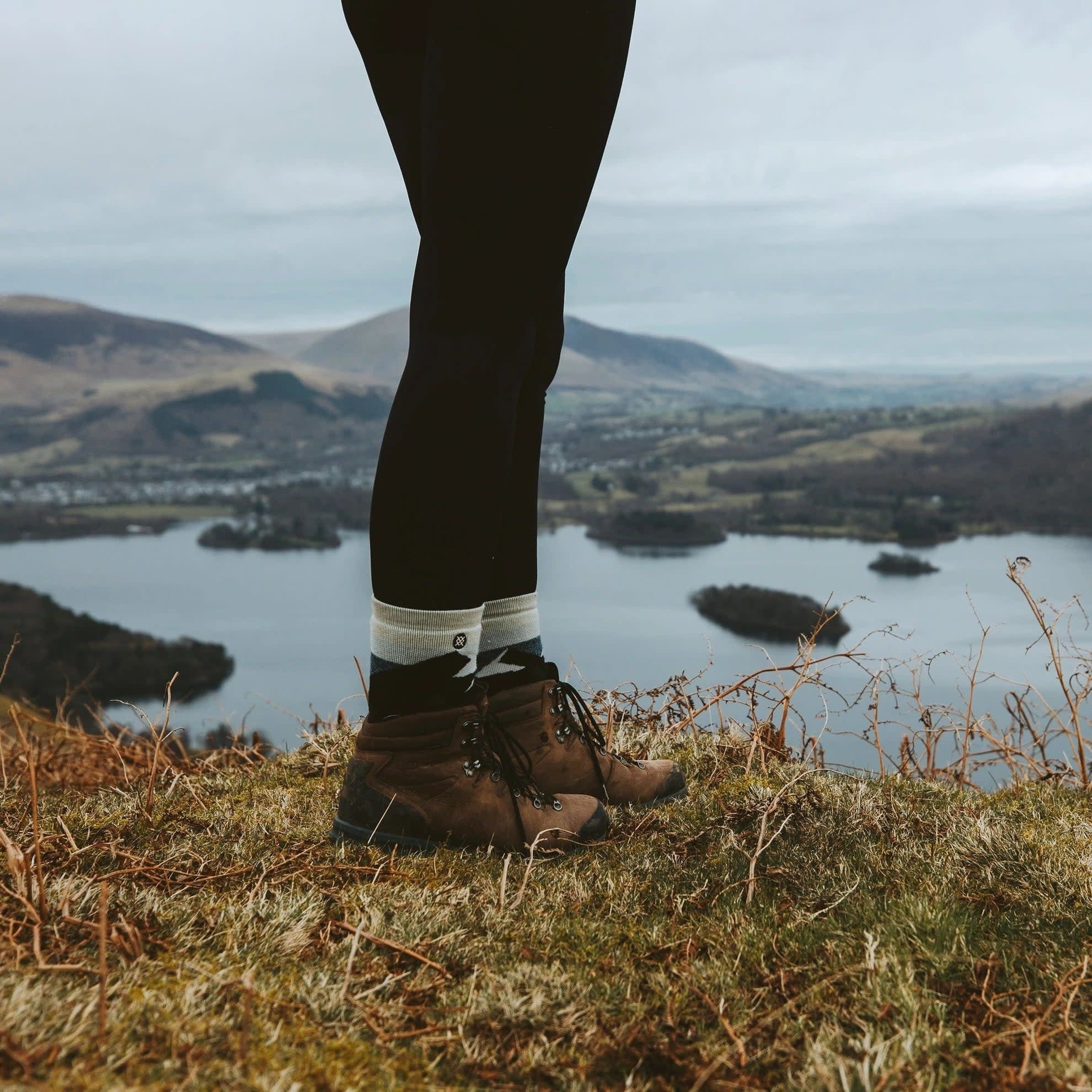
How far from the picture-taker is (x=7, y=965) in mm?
1152

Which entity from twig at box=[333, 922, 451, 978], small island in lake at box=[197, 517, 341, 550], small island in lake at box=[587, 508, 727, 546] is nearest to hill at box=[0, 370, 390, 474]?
small island in lake at box=[197, 517, 341, 550]

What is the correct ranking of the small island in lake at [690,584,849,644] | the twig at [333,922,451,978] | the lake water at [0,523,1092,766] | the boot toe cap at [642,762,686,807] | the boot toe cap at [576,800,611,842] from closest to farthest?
the twig at [333,922,451,978] < the boot toe cap at [576,800,611,842] < the boot toe cap at [642,762,686,807] < the lake water at [0,523,1092,766] < the small island in lake at [690,584,849,644]

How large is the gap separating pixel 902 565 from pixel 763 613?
18072 millimetres

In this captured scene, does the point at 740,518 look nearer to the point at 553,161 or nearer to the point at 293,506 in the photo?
the point at 293,506

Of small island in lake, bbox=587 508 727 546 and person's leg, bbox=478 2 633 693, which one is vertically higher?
person's leg, bbox=478 2 633 693

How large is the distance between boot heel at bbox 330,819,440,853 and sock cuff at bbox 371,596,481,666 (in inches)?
13.9

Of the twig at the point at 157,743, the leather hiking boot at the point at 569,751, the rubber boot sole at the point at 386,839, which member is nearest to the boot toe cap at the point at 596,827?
the rubber boot sole at the point at 386,839

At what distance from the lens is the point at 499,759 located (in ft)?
6.21

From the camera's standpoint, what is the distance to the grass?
1.06m

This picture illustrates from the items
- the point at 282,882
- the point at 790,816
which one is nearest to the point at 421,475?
the point at 282,882

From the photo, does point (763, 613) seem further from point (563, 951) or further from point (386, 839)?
point (563, 951)

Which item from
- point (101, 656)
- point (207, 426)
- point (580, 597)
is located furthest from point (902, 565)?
point (207, 426)

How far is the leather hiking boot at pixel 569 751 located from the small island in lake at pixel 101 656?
34402 mm

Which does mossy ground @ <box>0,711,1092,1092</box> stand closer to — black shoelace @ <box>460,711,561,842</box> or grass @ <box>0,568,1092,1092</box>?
grass @ <box>0,568,1092,1092</box>
